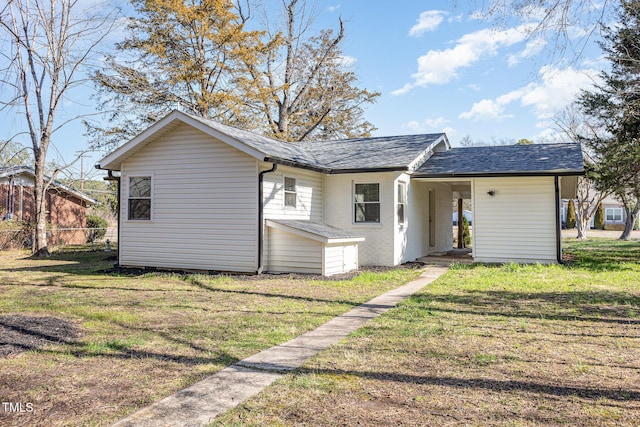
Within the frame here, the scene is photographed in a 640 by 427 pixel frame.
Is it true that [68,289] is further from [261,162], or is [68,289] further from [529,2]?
[529,2]

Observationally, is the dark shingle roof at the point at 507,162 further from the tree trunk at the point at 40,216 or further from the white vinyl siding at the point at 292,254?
the tree trunk at the point at 40,216

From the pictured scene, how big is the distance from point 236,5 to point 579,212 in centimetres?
2497

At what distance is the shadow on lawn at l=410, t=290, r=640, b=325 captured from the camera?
672cm

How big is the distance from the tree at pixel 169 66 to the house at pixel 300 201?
10.2m

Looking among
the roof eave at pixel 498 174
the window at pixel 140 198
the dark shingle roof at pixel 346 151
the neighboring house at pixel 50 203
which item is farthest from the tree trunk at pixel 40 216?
the roof eave at pixel 498 174

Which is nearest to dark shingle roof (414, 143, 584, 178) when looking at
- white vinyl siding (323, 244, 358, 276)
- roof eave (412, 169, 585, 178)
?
roof eave (412, 169, 585, 178)

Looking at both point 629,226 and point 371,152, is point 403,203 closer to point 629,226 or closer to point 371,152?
point 371,152

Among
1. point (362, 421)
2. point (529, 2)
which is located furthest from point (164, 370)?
point (529, 2)

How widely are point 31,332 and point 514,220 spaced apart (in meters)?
12.3

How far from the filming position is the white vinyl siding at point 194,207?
11.6 metres

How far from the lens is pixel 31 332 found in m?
5.75

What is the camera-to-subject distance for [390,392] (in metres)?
3.81

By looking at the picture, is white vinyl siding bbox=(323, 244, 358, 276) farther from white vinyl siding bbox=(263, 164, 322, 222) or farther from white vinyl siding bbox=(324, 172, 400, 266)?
white vinyl siding bbox=(263, 164, 322, 222)

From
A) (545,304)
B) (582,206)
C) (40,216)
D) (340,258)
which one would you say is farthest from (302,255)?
Answer: (582,206)
